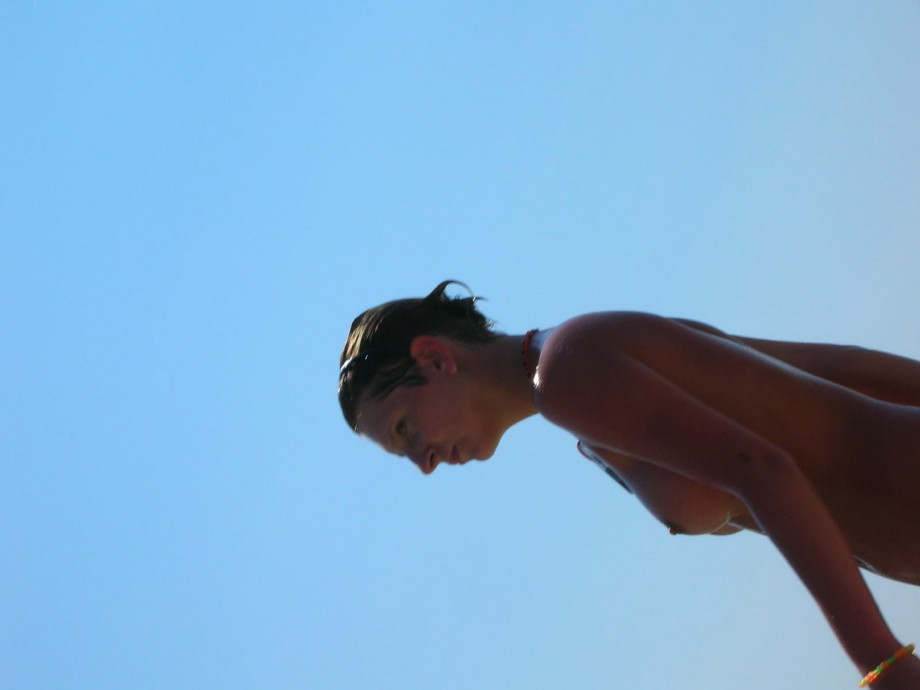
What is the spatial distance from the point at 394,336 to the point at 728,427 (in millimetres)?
597

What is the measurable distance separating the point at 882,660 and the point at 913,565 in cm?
40

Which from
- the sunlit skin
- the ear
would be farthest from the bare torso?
the ear

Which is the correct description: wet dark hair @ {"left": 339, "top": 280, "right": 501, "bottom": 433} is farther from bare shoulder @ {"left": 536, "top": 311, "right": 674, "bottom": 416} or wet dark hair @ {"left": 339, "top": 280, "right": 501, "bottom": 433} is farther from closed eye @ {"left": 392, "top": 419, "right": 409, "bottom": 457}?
bare shoulder @ {"left": 536, "top": 311, "right": 674, "bottom": 416}

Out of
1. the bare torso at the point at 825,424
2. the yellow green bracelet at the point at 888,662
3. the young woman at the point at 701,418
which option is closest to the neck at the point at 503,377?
the young woman at the point at 701,418

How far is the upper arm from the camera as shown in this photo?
4.09 ft

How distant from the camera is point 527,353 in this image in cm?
159

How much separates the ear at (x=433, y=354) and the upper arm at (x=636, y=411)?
232 mm

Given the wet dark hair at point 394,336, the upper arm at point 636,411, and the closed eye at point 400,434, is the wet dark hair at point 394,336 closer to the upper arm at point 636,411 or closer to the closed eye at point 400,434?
the closed eye at point 400,434

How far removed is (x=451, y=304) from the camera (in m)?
1.79

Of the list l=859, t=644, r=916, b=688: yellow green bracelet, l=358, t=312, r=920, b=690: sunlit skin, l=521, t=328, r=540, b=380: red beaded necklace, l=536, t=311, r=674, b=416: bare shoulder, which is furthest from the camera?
l=521, t=328, r=540, b=380: red beaded necklace

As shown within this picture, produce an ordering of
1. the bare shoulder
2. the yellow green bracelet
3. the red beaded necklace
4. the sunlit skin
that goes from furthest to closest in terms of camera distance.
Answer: the red beaded necklace → the bare shoulder → the sunlit skin → the yellow green bracelet

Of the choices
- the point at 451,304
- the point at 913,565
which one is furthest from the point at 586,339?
the point at 913,565

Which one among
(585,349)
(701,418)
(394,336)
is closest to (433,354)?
(394,336)

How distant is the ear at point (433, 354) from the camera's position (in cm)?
163
